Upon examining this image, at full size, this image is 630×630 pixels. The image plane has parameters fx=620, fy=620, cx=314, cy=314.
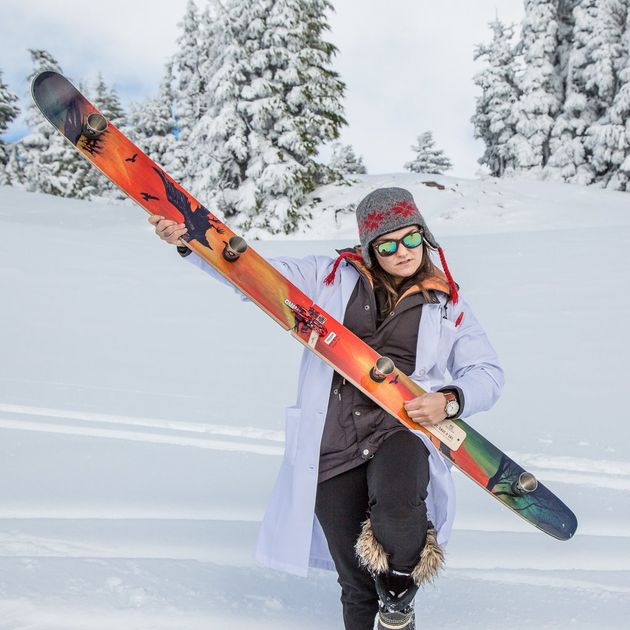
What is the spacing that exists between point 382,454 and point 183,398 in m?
3.49

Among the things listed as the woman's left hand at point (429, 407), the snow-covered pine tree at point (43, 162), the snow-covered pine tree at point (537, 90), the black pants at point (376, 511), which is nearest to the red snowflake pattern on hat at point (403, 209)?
the woman's left hand at point (429, 407)

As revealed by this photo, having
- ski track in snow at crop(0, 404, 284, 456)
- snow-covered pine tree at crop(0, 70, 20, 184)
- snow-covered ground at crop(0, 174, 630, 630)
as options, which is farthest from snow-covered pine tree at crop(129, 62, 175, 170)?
ski track in snow at crop(0, 404, 284, 456)

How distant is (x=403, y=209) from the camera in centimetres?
214

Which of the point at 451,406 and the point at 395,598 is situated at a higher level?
the point at 451,406

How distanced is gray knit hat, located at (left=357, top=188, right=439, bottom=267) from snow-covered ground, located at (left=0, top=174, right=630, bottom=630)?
1.49 metres

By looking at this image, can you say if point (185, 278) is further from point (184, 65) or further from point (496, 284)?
point (184, 65)

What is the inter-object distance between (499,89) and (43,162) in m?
19.9

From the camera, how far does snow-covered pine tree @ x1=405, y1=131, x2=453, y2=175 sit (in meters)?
34.4

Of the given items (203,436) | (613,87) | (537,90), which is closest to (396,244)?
(203,436)

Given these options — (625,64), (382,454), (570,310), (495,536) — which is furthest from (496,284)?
(625,64)

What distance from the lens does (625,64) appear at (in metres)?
21.0

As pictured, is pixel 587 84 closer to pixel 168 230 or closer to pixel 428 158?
pixel 428 158

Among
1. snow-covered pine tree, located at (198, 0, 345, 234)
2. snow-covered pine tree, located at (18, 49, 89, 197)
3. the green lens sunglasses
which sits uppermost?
snow-covered pine tree, located at (18, 49, 89, 197)

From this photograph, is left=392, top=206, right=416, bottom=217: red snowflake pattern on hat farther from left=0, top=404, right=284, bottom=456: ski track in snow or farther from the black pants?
left=0, top=404, right=284, bottom=456: ski track in snow
